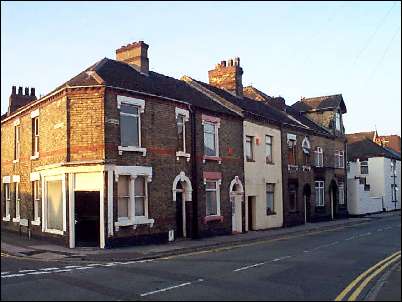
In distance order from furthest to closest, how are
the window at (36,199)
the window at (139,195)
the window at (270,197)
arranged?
the window at (270,197) → the window at (36,199) → the window at (139,195)

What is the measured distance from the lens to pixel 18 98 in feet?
99.7

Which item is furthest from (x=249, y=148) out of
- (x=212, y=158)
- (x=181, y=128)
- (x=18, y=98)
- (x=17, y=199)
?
(x=18, y=98)

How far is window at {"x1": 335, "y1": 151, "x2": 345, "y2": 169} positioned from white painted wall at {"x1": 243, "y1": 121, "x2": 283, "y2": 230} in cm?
1210

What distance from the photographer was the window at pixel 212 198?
25.3m

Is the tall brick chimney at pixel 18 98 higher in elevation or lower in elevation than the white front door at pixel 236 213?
higher

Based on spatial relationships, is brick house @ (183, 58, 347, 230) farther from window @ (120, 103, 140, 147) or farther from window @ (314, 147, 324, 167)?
window @ (120, 103, 140, 147)

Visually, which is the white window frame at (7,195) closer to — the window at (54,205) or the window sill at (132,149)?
the window at (54,205)

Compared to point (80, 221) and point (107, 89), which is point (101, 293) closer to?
point (80, 221)

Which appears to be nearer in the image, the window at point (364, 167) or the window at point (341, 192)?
the window at point (341, 192)

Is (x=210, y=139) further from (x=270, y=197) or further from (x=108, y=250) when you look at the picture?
(x=108, y=250)

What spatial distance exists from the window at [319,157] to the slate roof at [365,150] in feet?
62.0

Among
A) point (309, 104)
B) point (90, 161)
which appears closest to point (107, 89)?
point (90, 161)

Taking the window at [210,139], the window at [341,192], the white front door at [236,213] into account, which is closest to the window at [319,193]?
the window at [341,192]

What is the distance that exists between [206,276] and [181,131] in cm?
1218
